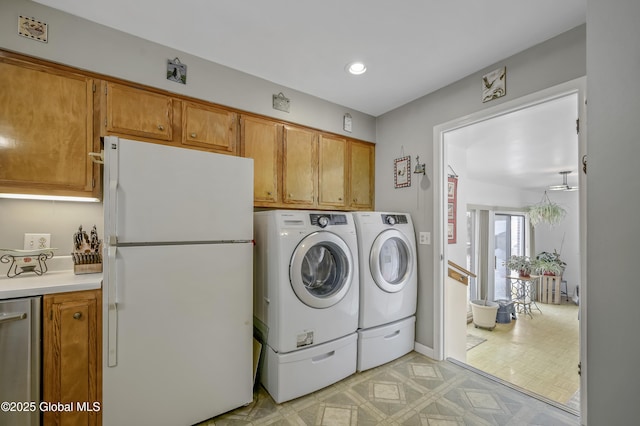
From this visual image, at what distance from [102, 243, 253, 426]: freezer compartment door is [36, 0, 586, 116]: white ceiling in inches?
54.6

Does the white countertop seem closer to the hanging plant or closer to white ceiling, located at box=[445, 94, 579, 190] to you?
white ceiling, located at box=[445, 94, 579, 190]

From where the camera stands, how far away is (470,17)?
5.15 feet

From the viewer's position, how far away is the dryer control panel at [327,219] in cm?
198

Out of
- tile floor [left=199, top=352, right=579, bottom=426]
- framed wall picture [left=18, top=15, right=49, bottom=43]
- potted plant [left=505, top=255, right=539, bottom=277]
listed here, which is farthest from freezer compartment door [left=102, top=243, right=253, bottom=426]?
potted plant [left=505, top=255, right=539, bottom=277]

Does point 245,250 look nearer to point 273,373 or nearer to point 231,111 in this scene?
point 273,373

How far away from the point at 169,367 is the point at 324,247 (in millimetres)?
1223

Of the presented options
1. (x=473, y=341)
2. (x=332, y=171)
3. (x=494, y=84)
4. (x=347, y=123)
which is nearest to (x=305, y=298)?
(x=332, y=171)

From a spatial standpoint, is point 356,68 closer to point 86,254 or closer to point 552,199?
point 86,254

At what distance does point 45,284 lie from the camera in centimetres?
135

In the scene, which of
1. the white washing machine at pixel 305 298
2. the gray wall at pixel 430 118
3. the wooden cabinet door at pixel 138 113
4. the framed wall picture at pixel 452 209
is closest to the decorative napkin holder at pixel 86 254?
the wooden cabinet door at pixel 138 113

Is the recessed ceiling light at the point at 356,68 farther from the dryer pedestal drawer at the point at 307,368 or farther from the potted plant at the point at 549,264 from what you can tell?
the potted plant at the point at 549,264

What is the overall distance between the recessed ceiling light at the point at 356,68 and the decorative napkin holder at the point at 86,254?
7.23ft

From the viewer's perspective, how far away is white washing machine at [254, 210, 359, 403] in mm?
1805

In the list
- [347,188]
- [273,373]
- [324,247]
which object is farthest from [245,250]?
[347,188]
